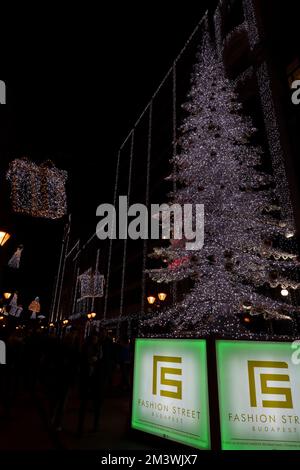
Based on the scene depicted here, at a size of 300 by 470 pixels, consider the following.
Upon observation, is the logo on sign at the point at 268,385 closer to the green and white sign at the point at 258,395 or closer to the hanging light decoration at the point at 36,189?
the green and white sign at the point at 258,395

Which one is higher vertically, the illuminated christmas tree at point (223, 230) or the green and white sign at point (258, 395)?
the illuminated christmas tree at point (223, 230)

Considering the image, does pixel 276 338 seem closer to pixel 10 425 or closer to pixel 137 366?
pixel 137 366

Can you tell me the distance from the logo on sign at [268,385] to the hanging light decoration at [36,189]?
9677 mm

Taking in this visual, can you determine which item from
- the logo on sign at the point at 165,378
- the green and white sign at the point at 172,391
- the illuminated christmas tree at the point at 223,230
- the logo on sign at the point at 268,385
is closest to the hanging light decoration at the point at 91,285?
the illuminated christmas tree at the point at 223,230

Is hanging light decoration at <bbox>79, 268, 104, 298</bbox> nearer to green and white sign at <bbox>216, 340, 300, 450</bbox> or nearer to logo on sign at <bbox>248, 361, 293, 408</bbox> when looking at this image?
green and white sign at <bbox>216, 340, 300, 450</bbox>

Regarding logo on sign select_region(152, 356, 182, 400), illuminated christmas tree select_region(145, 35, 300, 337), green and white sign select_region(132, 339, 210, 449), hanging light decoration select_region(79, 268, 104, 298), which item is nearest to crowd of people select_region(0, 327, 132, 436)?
green and white sign select_region(132, 339, 210, 449)

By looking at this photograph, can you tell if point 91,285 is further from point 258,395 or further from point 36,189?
point 258,395

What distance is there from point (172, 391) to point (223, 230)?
25.4 ft

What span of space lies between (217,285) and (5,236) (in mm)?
7081

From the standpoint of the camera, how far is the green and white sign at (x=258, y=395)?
3.61 metres

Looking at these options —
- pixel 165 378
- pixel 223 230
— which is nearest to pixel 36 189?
pixel 223 230

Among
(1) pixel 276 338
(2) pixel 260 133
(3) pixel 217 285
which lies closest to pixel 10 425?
(1) pixel 276 338

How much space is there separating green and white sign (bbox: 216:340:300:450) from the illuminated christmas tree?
6.35 m

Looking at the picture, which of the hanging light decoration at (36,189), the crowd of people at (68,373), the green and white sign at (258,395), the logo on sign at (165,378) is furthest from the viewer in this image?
the hanging light decoration at (36,189)
